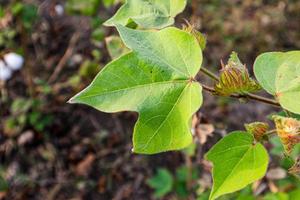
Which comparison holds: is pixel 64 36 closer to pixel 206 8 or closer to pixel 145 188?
pixel 206 8

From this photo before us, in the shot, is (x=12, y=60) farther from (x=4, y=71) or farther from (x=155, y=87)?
(x=155, y=87)

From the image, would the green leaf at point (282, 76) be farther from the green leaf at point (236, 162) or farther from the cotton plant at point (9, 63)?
the cotton plant at point (9, 63)

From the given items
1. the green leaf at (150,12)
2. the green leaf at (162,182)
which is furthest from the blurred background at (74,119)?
the green leaf at (150,12)

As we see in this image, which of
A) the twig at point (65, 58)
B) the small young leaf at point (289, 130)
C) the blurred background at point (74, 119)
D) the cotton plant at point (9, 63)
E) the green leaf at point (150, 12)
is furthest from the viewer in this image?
the twig at point (65, 58)

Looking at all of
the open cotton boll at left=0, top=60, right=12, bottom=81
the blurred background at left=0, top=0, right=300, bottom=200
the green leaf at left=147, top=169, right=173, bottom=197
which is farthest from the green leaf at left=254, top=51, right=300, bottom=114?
the open cotton boll at left=0, top=60, right=12, bottom=81

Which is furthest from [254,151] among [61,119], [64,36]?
[64,36]

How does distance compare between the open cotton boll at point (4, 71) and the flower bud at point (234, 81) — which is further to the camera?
the open cotton boll at point (4, 71)

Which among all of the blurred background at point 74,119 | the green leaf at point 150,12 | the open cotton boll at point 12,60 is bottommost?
the blurred background at point 74,119

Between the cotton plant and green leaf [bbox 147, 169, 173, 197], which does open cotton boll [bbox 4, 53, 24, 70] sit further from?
green leaf [bbox 147, 169, 173, 197]

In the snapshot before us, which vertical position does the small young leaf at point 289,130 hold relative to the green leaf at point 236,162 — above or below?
above
